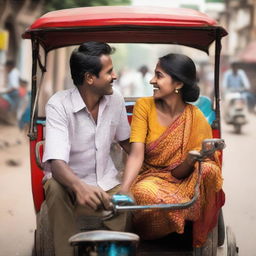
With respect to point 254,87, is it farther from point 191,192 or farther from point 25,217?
point 191,192

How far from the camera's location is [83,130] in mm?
3537

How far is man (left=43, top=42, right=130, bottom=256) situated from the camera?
128 inches

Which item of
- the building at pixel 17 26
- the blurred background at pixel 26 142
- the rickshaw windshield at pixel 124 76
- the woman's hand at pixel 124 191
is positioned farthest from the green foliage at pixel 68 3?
the woman's hand at pixel 124 191

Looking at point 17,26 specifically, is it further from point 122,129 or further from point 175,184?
point 175,184

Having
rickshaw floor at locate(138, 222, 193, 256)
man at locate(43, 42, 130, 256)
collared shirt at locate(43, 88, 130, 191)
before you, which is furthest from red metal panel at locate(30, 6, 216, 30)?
rickshaw floor at locate(138, 222, 193, 256)

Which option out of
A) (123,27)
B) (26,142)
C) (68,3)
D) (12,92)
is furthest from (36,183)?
(68,3)

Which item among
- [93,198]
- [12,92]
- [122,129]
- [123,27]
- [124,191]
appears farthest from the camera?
[12,92]

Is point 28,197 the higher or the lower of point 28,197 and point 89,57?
the lower

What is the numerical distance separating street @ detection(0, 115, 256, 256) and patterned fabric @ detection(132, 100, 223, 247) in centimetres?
169

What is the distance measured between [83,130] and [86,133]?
2 cm

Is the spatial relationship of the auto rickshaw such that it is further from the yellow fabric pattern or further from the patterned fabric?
the yellow fabric pattern

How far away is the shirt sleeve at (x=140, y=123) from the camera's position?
3.50 m

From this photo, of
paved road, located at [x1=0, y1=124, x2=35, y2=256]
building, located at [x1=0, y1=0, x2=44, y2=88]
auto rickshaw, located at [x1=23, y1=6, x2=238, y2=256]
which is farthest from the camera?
building, located at [x1=0, y1=0, x2=44, y2=88]

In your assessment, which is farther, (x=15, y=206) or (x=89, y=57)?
(x=15, y=206)
